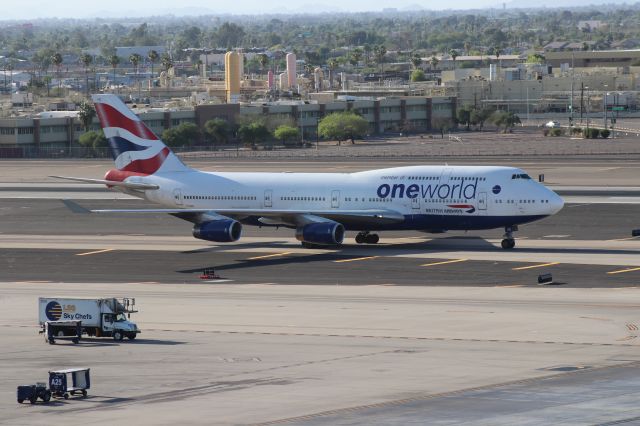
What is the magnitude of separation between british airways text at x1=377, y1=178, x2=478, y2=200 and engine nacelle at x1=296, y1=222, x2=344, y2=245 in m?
3.81

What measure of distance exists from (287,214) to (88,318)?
28.5 m

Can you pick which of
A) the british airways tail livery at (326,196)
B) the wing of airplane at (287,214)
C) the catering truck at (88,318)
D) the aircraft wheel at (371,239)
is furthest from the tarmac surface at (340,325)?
the wing of airplane at (287,214)

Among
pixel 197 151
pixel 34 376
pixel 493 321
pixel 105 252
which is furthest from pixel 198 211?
pixel 197 151

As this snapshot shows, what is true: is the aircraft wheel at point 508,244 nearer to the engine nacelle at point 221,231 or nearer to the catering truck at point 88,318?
the engine nacelle at point 221,231

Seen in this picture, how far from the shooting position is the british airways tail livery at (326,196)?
268 ft

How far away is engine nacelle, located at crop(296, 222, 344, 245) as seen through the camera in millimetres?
82062

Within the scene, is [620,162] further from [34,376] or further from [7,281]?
[34,376]

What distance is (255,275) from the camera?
75188 millimetres

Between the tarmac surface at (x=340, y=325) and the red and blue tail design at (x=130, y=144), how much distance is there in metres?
4.84

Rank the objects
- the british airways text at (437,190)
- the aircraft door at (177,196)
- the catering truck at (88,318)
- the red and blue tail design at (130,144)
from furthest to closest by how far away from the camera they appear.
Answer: the red and blue tail design at (130,144), the aircraft door at (177,196), the british airways text at (437,190), the catering truck at (88,318)

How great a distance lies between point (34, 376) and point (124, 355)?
5.11 metres

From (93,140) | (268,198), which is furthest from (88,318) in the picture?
(93,140)

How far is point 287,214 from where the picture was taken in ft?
276

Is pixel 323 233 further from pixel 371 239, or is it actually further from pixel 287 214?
pixel 371 239
